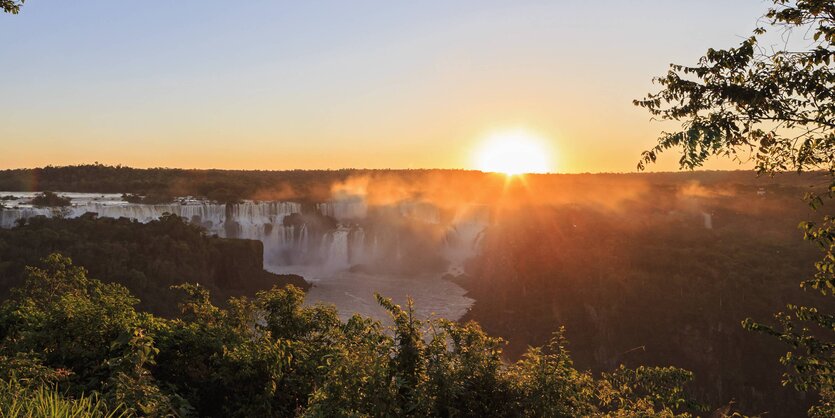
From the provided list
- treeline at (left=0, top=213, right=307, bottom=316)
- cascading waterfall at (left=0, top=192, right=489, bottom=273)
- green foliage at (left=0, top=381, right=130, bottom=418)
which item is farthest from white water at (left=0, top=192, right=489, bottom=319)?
green foliage at (left=0, top=381, right=130, bottom=418)

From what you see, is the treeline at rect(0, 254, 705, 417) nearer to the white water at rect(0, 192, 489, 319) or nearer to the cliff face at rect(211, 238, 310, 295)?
the cliff face at rect(211, 238, 310, 295)

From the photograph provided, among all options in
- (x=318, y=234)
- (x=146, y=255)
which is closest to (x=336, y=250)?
(x=318, y=234)

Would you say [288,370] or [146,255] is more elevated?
[288,370]

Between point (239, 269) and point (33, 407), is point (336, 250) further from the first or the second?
point (33, 407)

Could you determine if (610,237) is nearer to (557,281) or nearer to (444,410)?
(557,281)

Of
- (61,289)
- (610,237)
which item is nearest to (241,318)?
(61,289)
